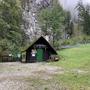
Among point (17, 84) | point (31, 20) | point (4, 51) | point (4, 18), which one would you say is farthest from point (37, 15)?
point (17, 84)

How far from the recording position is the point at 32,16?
68000 mm

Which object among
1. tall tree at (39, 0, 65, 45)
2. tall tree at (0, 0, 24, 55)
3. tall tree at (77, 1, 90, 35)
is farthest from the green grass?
tall tree at (77, 1, 90, 35)

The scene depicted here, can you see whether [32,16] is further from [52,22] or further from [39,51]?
[39,51]

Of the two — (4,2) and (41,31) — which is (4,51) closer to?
(4,2)

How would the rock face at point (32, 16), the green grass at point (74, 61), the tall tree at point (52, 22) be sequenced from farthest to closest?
the tall tree at point (52, 22) < the rock face at point (32, 16) < the green grass at point (74, 61)

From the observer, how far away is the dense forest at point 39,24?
44.8 metres

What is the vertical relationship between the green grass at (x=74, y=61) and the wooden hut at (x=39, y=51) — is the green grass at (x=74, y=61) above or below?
below

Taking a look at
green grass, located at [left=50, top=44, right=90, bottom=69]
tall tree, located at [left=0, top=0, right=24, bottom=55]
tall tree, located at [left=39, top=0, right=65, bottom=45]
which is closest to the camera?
green grass, located at [left=50, top=44, right=90, bottom=69]

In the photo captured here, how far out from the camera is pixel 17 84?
18.4 metres

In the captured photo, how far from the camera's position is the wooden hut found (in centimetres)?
3925

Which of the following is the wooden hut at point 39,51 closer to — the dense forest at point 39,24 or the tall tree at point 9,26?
the dense forest at point 39,24

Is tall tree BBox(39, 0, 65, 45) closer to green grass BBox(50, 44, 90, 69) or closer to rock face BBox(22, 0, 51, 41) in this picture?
rock face BBox(22, 0, 51, 41)

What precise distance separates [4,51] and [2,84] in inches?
982

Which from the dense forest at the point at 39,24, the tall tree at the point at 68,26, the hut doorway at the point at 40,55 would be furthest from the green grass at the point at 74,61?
the tall tree at the point at 68,26
